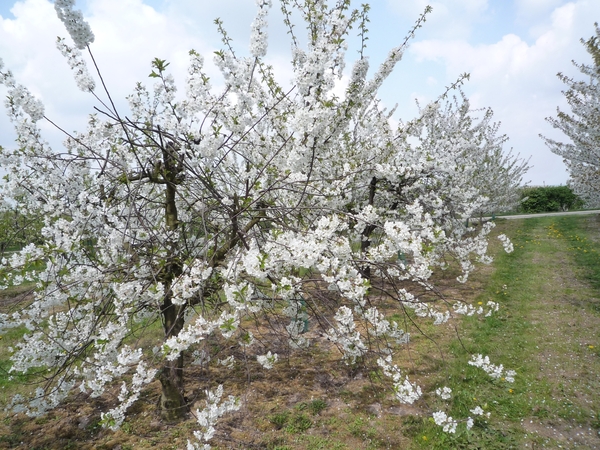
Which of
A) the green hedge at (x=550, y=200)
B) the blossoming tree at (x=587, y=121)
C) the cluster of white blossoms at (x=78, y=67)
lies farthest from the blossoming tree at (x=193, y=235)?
the green hedge at (x=550, y=200)

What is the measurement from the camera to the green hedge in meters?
25.0

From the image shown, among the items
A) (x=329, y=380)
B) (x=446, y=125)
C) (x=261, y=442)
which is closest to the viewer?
(x=261, y=442)

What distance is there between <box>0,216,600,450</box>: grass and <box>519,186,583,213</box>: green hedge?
2136 cm

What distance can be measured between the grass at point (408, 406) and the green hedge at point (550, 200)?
21.4 m

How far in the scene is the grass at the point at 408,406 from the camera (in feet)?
12.9

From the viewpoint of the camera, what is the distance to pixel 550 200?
2547 cm

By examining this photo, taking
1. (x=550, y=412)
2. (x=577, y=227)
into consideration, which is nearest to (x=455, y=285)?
(x=550, y=412)

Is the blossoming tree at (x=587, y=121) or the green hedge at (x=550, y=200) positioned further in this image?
the green hedge at (x=550, y=200)

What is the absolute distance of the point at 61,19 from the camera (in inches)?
99.0

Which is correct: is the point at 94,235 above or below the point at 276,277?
above

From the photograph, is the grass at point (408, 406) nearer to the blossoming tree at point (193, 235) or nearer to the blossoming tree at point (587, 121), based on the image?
the blossoming tree at point (193, 235)

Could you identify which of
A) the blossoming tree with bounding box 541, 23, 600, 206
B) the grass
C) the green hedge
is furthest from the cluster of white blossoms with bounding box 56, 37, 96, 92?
the green hedge

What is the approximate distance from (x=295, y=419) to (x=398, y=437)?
115 centimetres

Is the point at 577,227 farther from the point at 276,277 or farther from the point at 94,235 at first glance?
the point at 94,235
